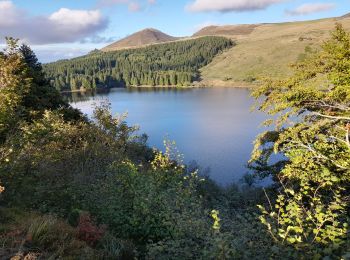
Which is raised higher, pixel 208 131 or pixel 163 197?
pixel 163 197

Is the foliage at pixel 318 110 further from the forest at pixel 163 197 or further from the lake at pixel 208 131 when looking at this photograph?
the lake at pixel 208 131

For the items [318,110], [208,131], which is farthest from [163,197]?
[208,131]

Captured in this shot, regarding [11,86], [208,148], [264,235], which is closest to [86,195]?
[264,235]

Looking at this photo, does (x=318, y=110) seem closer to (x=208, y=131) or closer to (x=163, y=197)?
(x=163, y=197)

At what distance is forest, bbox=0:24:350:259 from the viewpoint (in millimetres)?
5734

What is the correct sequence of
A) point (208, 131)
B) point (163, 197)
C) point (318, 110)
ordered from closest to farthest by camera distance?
point (163, 197)
point (318, 110)
point (208, 131)

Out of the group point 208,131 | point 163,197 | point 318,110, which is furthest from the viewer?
point 208,131

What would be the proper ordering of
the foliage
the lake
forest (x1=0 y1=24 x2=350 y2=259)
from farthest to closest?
the lake
the foliage
forest (x1=0 y1=24 x2=350 y2=259)

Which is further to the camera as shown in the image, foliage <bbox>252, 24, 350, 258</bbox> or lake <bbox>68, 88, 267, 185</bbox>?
lake <bbox>68, 88, 267, 185</bbox>

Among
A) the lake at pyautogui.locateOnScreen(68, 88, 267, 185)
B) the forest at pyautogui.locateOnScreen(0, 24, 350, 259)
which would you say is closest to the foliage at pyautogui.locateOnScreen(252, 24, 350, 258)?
the forest at pyautogui.locateOnScreen(0, 24, 350, 259)

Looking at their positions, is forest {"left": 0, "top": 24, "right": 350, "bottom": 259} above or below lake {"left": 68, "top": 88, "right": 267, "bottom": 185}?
above

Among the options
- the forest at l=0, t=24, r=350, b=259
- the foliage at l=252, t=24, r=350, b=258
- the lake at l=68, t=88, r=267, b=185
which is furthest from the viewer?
the lake at l=68, t=88, r=267, b=185

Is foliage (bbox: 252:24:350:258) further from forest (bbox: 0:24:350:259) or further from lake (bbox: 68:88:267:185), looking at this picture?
lake (bbox: 68:88:267:185)

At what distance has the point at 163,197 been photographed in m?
9.47
